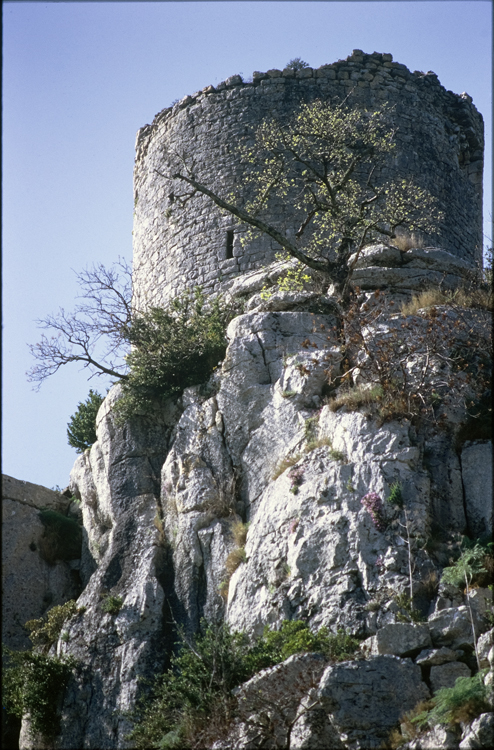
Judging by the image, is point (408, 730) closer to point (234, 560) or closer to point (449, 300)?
point (234, 560)

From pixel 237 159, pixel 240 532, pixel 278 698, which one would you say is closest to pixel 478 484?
pixel 240 532

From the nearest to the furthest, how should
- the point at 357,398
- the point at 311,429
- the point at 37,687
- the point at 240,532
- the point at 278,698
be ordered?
1. the point at 278,698
2. the point at 37,687
3. the point at 357,398
4. the point at 240,532
5. the point at 311,429

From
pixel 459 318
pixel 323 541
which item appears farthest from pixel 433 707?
pixel 459 318

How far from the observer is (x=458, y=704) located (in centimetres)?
766

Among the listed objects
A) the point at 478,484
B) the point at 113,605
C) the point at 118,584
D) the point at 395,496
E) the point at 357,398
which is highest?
the point at 357,398

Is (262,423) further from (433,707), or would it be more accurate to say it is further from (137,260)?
(137,260)

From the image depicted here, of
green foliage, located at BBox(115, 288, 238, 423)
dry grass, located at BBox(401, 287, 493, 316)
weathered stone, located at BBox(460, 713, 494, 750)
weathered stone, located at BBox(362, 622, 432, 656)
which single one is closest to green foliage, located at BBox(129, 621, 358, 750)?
weathered stone, located at BBox(362, 622, 432, 656)

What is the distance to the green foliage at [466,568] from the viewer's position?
29.3ft

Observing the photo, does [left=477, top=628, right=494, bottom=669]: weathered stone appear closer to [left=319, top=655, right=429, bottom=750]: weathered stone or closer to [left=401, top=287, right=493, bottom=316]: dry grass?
[left=319, top=655, right=429, bottom=750]: weathered stone

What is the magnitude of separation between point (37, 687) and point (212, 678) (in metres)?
2.86

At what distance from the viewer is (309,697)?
835cm

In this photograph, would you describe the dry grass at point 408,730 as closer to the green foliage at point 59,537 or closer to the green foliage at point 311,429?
the green foliage at point 311,429

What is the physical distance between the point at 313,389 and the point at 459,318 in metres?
2.16

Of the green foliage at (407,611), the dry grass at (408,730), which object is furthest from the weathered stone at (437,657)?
the green foliage at (407,611)
